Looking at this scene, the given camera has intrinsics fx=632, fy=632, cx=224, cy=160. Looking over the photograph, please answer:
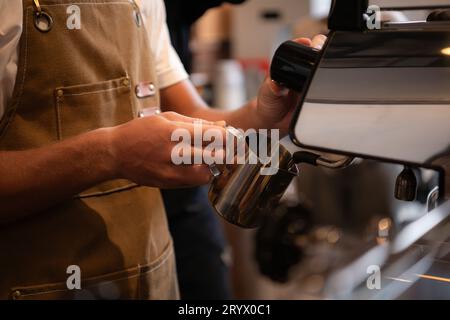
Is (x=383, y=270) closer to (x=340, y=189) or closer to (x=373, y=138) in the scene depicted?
(x=373, y=138)

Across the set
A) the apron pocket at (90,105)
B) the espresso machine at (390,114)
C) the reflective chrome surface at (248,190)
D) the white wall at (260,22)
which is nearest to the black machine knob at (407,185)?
the espresso machine at (390,114)

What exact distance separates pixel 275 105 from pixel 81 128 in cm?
25

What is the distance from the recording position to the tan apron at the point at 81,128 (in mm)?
753

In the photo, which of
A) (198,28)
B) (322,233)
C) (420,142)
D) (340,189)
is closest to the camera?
(420,142)

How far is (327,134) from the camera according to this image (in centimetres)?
48

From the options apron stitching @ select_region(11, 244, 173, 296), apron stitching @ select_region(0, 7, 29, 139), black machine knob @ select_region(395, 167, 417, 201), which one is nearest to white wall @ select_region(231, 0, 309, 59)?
apron stitching @ select_region(11, 244, 173, 296)

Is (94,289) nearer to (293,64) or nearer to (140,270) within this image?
(140,270)

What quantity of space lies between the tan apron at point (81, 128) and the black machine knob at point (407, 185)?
1.37 feet

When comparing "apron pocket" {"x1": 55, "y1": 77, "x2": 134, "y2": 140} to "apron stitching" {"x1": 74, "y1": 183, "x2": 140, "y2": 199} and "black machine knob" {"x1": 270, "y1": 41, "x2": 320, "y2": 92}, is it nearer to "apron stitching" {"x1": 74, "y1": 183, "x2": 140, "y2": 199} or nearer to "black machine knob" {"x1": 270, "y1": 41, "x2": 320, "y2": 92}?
"apron stitching" {"x1": 74, "y1": 183, "x2": 140, "y2": 199}

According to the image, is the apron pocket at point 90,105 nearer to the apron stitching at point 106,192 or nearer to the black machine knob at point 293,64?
the apron stitching at point 106,192

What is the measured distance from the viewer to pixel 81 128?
785 millimetres

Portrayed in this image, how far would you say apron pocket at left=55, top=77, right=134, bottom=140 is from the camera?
770 millimetres
